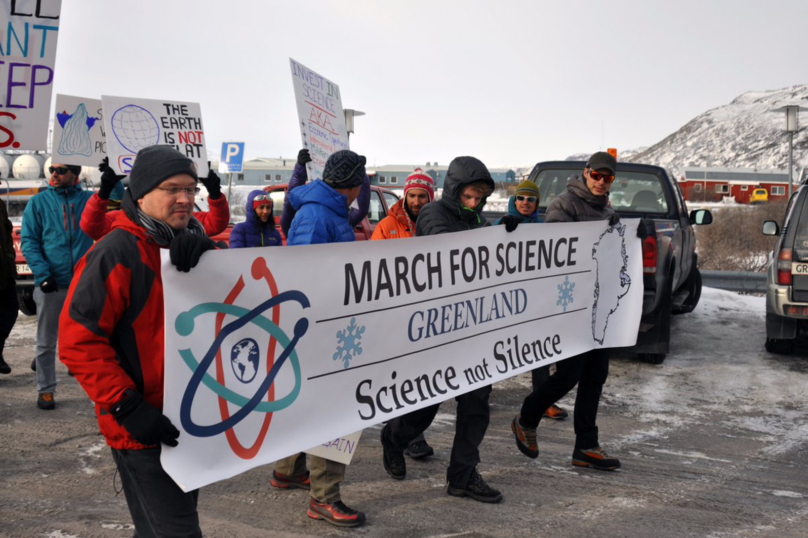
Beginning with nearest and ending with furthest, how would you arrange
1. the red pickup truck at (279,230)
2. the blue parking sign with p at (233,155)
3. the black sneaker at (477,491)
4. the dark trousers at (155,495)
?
the dark trousers at (155,495)
the black sneaker at (477,491)
the red pickup truck at (279,230)
the blue parking sign with p at (233,155)

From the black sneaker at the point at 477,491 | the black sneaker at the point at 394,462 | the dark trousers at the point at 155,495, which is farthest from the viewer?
the black sneaker at the point at 394,462

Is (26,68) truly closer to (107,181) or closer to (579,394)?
(107,181)

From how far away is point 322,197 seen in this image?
Result: 409cm

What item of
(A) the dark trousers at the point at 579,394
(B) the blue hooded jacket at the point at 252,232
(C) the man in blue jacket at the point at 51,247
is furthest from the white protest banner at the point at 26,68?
(A) the dark trousers at the point at 579,394

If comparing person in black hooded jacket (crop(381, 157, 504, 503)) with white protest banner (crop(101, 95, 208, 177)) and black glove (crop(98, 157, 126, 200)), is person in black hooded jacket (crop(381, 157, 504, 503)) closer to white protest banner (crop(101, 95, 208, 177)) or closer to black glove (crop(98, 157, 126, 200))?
black glove (crop(98, 157, 126, 200))

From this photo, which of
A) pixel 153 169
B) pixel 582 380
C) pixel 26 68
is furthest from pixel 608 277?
pixel 26 68

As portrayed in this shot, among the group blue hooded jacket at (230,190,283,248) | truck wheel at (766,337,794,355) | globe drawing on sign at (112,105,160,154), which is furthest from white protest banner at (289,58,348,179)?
truck wheel at (766,337,794,355)

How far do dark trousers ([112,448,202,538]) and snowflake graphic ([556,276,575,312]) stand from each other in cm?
297

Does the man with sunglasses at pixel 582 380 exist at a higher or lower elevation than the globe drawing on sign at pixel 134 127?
lower

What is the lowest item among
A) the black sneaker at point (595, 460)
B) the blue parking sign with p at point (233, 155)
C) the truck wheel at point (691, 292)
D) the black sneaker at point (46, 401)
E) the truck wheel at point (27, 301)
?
the black sneaker at point (46, 401)

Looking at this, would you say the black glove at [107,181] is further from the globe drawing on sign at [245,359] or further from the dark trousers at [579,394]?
the dark trousers at [579,394]

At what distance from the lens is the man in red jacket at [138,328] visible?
2445 mm

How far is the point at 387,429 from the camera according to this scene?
466 cm

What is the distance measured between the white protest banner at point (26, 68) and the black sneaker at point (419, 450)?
10.7 ft
